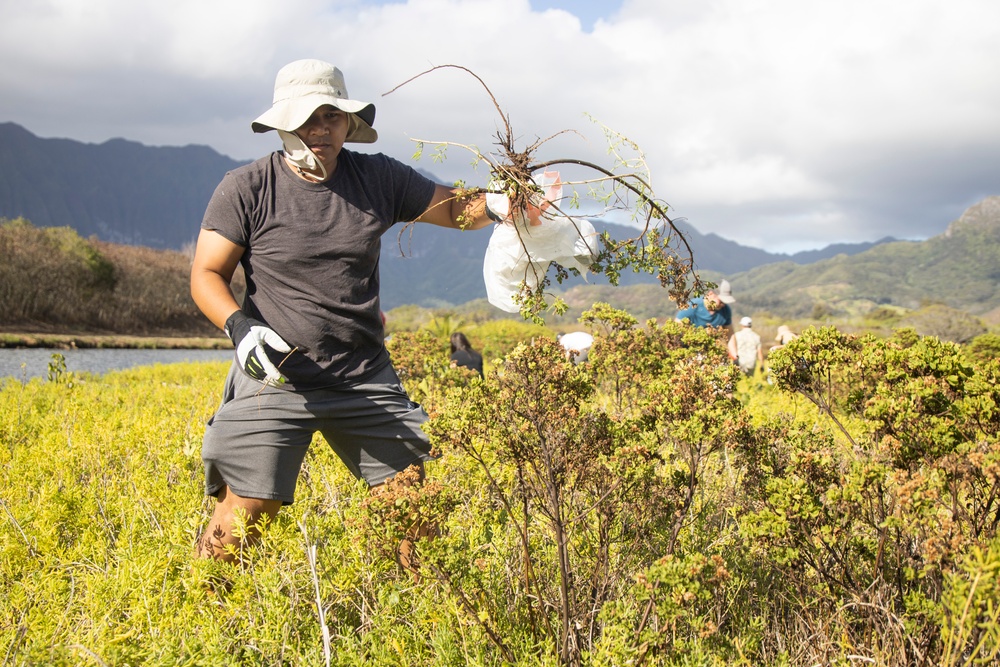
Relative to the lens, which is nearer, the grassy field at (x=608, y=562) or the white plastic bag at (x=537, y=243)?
the grassy field at (x=608, y=562)

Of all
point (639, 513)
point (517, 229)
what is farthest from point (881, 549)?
point (517, 229)

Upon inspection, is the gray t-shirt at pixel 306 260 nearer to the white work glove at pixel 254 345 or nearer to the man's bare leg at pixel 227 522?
the white work glove at pixel 254 345

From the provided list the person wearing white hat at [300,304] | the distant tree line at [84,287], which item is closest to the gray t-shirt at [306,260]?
the person wearing white hat at [300,304]

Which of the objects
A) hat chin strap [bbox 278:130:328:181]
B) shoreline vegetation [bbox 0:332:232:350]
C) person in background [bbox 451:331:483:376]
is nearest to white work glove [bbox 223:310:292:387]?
hat chin strap [bbox 278:130:328:181]

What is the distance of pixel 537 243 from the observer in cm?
230

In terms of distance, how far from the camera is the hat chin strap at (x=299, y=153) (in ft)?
7.96

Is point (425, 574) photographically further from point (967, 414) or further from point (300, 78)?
point (300, 78)

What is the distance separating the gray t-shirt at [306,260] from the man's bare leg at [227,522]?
0.43 meters

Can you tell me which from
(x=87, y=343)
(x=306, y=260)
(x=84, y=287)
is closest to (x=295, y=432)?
(x=306, y=260)

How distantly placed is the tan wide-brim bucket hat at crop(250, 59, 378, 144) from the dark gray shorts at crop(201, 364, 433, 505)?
92cm

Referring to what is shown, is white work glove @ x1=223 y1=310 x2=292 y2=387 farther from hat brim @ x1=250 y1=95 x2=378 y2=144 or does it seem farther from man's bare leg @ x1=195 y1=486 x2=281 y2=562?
hat brim @ x1=250 y1=95 x2=378 y2=144

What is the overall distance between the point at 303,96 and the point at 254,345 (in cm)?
94

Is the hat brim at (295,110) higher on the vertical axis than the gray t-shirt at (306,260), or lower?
higher

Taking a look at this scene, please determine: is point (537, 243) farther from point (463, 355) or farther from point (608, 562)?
point (463, 355)
